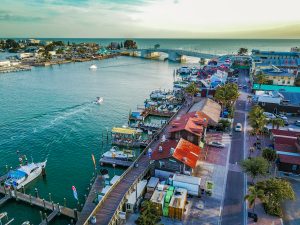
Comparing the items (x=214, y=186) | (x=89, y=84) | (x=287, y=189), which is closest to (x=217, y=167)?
(x=214, y=186)

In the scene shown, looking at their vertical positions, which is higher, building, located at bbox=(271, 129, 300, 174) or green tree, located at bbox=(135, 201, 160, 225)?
building, located at bbox=(271, 129, 300, 174)

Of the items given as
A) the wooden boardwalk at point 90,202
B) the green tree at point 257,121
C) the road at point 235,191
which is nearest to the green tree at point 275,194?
the road at point 235,191

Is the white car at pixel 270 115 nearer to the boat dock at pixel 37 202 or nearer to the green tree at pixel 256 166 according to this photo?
the green tree at pixel 256 166

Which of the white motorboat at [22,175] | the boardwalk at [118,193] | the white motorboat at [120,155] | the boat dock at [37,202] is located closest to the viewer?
the boardwalk at [118,193]

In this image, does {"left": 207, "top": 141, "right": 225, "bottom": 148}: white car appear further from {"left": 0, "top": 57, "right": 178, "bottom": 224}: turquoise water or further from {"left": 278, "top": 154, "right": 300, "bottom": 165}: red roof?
{"left": 0, "top": 57, "right": 178, "bottom": 224}: turquoise water

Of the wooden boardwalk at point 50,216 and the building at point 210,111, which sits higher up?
the building at point 210,111

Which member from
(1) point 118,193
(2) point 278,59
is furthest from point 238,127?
(2) point 278,59

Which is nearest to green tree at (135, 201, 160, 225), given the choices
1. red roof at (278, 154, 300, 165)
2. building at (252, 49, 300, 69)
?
red roof at (278, 154, 300, 165)
